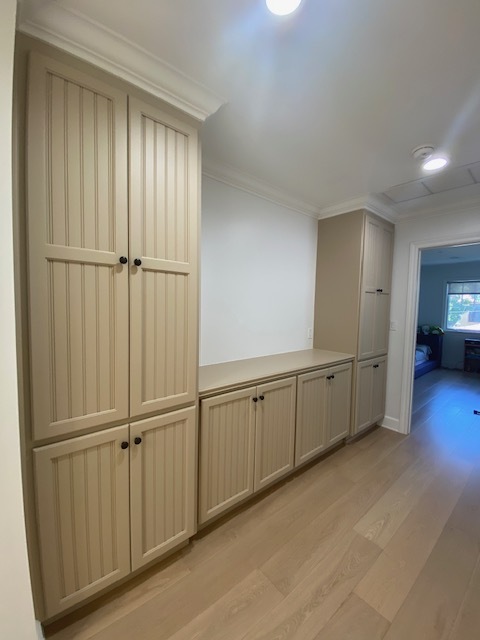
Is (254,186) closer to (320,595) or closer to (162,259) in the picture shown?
(162,259)

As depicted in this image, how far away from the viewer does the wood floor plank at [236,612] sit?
1154 millimetres

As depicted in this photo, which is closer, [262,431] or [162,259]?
[162,259]

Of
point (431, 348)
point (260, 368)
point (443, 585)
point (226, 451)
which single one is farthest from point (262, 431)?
point (431, 348)

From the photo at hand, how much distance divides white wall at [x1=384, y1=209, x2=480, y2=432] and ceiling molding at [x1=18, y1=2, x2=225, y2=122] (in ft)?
8.30

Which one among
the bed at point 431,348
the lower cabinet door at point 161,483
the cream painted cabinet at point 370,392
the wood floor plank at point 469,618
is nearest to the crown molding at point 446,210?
the cream painted cabinet at point 370,392

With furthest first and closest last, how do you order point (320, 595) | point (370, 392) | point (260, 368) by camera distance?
point (370, 392) < point (260, 368) < point (320, 595)

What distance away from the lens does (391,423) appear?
310 centimetres

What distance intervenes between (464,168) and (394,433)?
8.57ft

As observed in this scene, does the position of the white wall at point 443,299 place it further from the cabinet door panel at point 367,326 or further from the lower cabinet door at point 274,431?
the lower cabinet door at point 274,431

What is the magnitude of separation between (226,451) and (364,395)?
70.3 inches

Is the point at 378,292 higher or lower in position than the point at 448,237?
lower

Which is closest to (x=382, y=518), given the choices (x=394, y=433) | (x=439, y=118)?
(x=394, y=433)

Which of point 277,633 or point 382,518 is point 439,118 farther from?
point 277,633

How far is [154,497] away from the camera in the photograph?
1.34 metres
